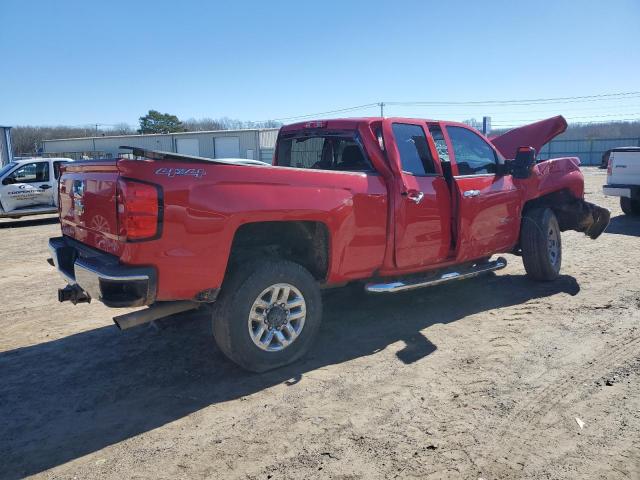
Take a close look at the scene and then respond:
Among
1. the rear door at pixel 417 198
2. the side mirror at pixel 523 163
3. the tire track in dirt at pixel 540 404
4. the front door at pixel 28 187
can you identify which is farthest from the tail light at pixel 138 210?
the front door at pixel 28 187

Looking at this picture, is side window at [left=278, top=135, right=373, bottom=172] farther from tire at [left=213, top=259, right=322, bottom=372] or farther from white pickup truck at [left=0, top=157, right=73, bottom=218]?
white pickup truck at [left=0, top=157, right=73, bottom=218]

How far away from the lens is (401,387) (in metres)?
3.78

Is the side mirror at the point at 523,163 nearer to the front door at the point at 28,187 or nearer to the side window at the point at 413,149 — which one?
the side window at the point at 413,149

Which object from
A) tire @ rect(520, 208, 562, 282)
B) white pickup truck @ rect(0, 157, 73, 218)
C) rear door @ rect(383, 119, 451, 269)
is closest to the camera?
rear door @ rect(383, 119, 451, 269)

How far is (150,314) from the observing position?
3746 millimetres

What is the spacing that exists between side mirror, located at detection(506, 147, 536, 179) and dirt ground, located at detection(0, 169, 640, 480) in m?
1.46

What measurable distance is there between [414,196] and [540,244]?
2.36 meters

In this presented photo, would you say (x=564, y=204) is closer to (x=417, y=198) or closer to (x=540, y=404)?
(x=417, y=198)

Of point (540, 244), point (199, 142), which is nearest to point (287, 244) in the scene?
point (540, 244)

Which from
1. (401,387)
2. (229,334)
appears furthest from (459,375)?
(229,334)

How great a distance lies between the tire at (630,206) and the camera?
12.5 metres

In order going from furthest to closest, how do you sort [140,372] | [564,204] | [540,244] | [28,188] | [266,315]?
[28,188] < [564,204] < [540,244] < [140,372] < [266,315]

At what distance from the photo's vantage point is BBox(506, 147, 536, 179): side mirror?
19.1 feet

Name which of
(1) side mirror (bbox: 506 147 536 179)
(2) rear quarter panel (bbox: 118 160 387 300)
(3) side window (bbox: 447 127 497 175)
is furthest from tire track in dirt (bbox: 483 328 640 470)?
(3) side window (bbox: 447 127 497 175)
